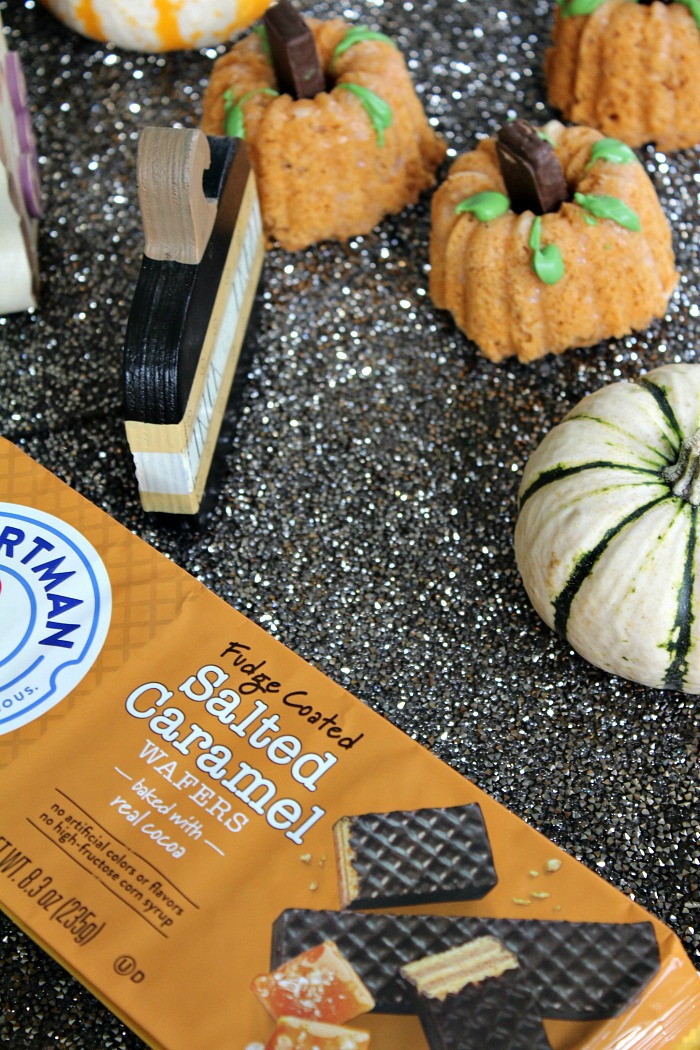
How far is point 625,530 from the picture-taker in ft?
3.97

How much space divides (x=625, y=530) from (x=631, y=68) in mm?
846

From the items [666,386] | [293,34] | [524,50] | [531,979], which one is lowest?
[531,979]

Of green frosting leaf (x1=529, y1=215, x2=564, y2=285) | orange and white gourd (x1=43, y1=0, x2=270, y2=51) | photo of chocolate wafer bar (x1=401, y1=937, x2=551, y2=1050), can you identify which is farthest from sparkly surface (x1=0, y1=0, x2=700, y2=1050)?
photo of chocolate wafer bar (x1=401, y1=937, x2=551, y2=1050)

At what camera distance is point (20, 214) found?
1.57 metres

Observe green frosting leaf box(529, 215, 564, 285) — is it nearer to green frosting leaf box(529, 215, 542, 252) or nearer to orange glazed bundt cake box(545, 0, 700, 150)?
green frosting leaf box(529, 215, 542, 252)

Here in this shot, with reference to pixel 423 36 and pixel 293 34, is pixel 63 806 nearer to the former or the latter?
pixel 293 34

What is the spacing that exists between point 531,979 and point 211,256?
0.88 meters

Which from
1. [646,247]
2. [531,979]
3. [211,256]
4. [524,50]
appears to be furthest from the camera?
[524,50]

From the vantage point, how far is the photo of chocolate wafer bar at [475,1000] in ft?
3.11

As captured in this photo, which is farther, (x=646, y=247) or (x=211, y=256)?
(x=646, y=247)

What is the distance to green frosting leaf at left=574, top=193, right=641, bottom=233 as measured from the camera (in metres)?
1.45

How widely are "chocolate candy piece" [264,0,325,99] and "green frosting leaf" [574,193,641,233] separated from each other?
0.43 meters

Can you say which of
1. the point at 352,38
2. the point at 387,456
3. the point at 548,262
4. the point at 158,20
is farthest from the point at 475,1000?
the point at 158,20

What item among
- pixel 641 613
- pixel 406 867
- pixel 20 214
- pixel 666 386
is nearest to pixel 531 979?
pixel 406 867
